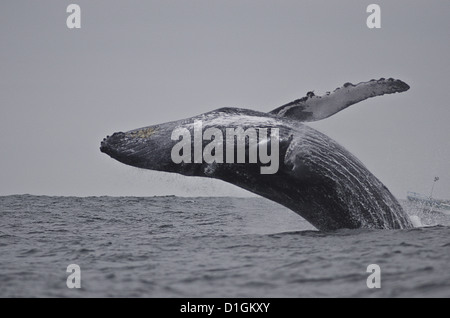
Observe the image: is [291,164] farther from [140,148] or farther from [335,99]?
[140,148]

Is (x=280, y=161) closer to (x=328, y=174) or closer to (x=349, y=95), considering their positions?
(x=328, y=174)

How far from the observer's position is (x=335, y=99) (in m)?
9.27

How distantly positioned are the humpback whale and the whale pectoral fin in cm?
2

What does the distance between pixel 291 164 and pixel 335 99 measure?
5.65 feet

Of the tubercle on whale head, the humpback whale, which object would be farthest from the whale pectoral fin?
the tubercle on whale head

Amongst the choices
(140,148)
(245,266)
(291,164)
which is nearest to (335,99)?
(291,164)

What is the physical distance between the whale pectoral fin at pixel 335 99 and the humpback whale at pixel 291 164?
2 centimetres

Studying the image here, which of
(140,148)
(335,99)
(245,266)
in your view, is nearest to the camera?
(245,266)

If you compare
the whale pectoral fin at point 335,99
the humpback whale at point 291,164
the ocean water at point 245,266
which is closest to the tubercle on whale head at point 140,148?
the humpback whale at point 291,164

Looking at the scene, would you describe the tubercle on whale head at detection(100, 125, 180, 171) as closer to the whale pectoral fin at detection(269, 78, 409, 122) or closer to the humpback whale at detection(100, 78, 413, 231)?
the humpback whale at detection(100, 78, 413, 231)

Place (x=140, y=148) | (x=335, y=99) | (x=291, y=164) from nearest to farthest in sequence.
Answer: (x=291, y=164) < (x=140, y=148) < (x=335, y=99)

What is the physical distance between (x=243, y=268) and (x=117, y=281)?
4.64 feet

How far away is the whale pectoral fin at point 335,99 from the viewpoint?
29.3ft

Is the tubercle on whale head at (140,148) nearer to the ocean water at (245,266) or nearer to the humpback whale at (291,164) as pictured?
the humpback whale at (291,164)
